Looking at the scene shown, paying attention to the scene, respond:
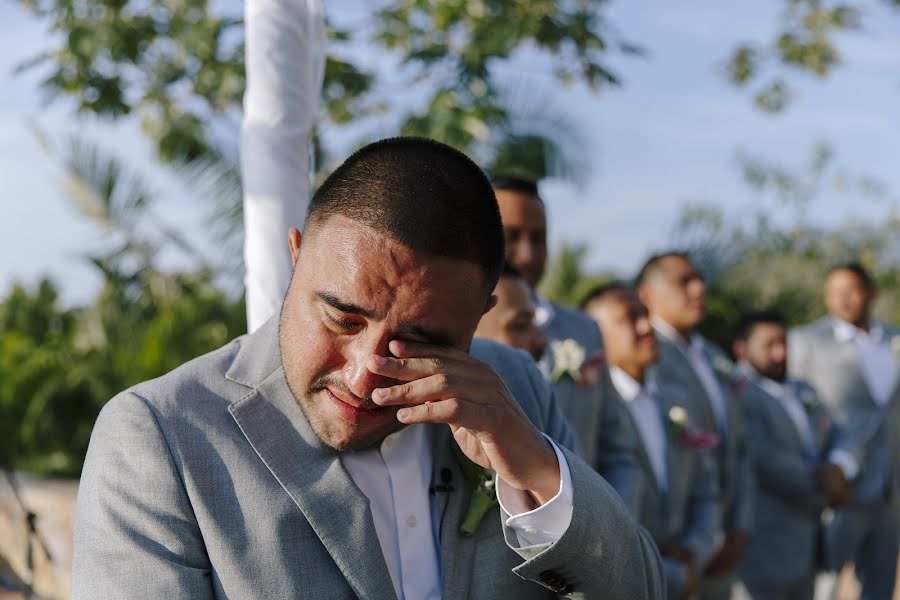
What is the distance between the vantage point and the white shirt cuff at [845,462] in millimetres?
9656

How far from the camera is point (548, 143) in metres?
9.49

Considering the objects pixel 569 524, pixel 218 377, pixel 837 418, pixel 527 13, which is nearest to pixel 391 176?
pixel 218 377

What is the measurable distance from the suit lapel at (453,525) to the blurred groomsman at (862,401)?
799 centimetres

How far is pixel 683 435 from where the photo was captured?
6.74 metres

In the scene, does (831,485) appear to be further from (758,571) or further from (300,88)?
(300,88)

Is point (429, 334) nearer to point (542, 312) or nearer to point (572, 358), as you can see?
point (572, 358)

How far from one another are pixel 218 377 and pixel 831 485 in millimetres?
7793

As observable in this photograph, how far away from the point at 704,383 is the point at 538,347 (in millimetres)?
3320

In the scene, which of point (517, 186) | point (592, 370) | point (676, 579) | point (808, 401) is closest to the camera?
point (592, 370)

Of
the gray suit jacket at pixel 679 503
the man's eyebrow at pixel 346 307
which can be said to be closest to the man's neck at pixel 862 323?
the gray suit jacket at pixel 679 503

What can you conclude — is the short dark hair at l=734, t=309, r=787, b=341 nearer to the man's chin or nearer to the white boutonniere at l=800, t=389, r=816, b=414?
the white boutonniere at l=800, t=389, r=816, b=414

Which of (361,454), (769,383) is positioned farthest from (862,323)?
(361,454)

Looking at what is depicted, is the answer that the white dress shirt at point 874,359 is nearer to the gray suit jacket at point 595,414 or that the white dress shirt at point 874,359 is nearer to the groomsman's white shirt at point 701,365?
the groomsman's white shirt at point 701,365

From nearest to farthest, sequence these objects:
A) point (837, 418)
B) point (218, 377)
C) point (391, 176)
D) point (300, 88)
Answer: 1. point (391, 176)
2. point (218, 377)
3. point (300, 88)
4. point (837, 418)
